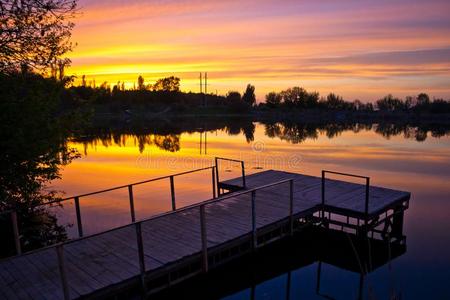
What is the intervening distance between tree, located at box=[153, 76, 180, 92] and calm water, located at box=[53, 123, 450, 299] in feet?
292

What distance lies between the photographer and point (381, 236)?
13625 mm

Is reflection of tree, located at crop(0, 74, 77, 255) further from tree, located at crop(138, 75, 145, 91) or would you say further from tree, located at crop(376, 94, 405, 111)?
tree, located at crop(138, 75, 145, 91)

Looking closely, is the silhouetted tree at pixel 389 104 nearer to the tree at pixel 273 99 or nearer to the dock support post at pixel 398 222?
the tree at pixel 273 99

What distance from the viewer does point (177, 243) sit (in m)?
9.33

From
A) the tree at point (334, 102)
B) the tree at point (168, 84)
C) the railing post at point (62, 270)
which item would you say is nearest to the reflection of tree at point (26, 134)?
the railing post at point (62, 270)

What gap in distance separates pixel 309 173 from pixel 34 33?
19.1 m

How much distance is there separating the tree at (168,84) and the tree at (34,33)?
406 feet

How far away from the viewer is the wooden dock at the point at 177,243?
7.31m

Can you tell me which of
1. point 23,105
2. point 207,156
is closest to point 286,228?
point 23,105

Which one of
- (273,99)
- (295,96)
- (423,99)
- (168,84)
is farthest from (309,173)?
(168,84)

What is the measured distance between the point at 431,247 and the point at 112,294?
36.1 feet

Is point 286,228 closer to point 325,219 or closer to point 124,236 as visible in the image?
point 325,219

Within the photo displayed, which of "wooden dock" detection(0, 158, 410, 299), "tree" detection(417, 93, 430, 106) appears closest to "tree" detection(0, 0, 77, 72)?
"wooden dock" detection(0, 158, 410, 299)

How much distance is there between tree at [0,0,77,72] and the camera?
975 centimetres
